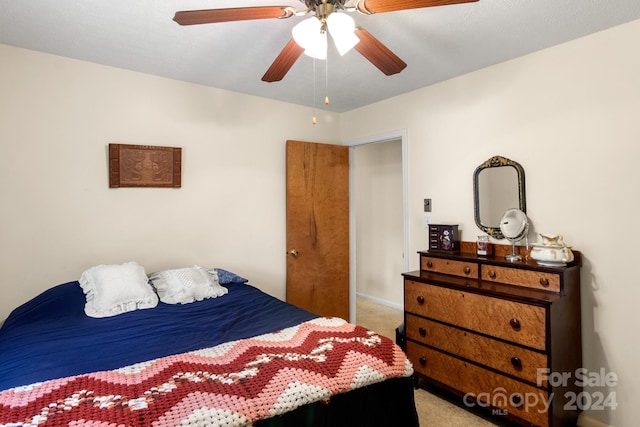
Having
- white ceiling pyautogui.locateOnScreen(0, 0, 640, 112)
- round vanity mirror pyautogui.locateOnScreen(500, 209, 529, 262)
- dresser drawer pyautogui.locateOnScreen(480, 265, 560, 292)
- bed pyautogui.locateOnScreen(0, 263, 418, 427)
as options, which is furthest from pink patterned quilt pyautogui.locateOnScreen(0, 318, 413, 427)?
white ceiling pyautogui.locateOnScreen(0, 0, 640, 112)

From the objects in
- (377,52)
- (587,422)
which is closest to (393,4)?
(377,52)

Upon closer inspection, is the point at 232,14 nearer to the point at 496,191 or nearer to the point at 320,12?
the point at 320,12

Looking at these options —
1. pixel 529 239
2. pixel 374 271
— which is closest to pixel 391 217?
pixel 374 271

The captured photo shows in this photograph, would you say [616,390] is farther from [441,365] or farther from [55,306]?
[55,306]

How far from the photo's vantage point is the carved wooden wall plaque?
105 inches

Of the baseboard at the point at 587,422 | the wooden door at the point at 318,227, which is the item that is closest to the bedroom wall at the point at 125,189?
the wooden door at the point at 318,227

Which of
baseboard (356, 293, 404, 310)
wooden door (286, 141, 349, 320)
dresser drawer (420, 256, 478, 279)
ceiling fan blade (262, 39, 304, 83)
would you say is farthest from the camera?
baseboard (356, 293, 404, 310)

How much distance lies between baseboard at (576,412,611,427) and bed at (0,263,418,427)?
4.74 feet

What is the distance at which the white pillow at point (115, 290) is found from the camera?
2.14 metres

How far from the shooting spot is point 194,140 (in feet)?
10.0

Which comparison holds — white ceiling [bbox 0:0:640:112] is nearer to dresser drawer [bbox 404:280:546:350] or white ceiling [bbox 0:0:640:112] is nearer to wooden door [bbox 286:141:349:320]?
wooden door [bbox 286:141:349:320]

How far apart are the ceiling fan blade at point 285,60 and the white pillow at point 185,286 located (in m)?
1.48

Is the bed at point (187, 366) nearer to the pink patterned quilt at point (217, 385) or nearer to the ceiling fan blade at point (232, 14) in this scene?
the pink patterned quilt at point (217, 385)

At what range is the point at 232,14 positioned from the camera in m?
1.46
